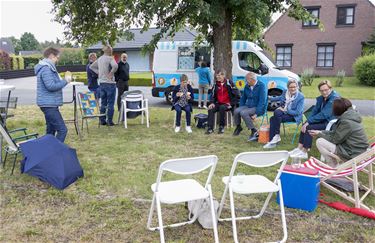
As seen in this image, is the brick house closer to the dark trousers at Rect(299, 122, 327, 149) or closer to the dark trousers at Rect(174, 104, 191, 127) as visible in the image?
the dark trousers at Rect(174, 104, 191, 127)

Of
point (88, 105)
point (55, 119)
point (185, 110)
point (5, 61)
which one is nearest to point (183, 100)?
point (185, 110)

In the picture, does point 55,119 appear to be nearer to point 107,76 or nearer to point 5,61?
point 107,76

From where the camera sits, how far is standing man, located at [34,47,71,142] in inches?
213

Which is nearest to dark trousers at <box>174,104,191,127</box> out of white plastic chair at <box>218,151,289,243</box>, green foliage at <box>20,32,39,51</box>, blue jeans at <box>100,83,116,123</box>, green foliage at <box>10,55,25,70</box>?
blue jeans at <box>100,83,116,123</box>

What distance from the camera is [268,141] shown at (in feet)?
23.0

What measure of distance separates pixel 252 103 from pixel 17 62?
33.4m

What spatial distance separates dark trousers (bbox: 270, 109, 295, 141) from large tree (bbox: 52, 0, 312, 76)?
220 cm

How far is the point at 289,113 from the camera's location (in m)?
6.82

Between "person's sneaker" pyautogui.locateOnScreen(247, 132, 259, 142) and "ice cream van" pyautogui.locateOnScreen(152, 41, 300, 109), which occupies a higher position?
"ice cream van" pyautogui.locateOnScreen(152, 41, 300, 109)

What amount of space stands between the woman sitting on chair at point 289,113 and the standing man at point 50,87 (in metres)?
3.64

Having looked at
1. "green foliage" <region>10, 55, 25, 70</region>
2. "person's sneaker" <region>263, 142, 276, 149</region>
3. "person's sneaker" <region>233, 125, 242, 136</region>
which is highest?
"green foliage" <region>10, 55, 25, 70</region>

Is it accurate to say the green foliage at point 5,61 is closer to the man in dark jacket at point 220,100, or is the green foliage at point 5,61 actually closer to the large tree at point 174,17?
the large tree at point 174,17

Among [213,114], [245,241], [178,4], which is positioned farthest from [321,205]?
[178,4]

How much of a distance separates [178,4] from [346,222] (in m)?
5.80
